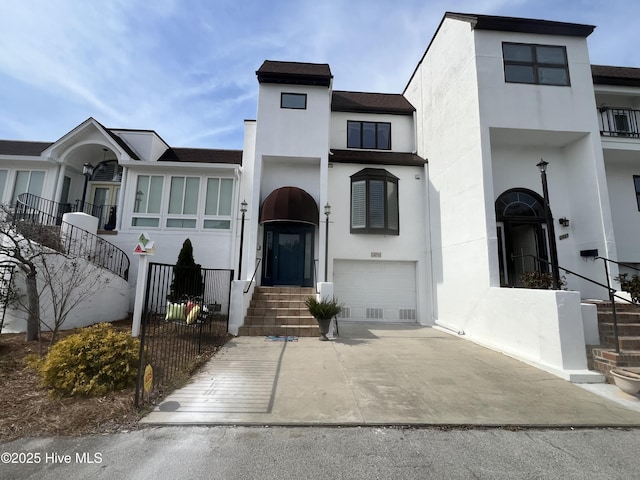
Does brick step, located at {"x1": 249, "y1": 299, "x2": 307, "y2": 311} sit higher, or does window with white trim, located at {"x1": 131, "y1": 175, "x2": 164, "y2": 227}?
window with white trim, located at {"x1": 131, "y1": 175, "x2": 164, "y2": 227}

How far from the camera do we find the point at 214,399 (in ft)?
13.1

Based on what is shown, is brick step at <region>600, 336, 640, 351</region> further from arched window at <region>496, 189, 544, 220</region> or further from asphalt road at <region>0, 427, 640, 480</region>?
arched window at <region>496, 189, 544, 220</region>

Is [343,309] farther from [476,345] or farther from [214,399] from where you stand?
[214,399]

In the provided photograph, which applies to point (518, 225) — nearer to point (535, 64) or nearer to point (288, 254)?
point (535, 64)

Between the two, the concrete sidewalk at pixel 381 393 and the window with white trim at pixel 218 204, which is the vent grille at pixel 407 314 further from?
the window with white trim at pixel 218 204

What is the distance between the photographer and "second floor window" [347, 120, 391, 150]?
520 inches

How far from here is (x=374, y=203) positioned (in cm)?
1120

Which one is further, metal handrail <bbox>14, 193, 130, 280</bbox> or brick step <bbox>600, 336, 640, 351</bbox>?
metal handrail <bbox>14, 193, 130, 280</bbox>

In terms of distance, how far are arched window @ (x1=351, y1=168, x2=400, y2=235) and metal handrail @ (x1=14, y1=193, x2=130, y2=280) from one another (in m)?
8.82

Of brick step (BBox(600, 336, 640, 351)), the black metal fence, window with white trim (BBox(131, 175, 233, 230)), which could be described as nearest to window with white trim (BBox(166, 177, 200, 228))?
window with white trim (BBox(131, 175, 233, 230))

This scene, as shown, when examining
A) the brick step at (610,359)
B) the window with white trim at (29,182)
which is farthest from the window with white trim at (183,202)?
the brick step at (610,359)

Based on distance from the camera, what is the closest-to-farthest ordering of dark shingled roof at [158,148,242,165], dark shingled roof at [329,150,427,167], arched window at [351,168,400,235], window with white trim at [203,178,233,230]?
1. arched window at [351,168,400,235]
2. window with white trim at [203,178,233,230]
3. dark shingled roof at [329,150,427,167]
4. dark shingled roof at [158,148,242,165]

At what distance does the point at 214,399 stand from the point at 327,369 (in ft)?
6.99

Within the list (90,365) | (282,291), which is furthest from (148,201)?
(90,365)
